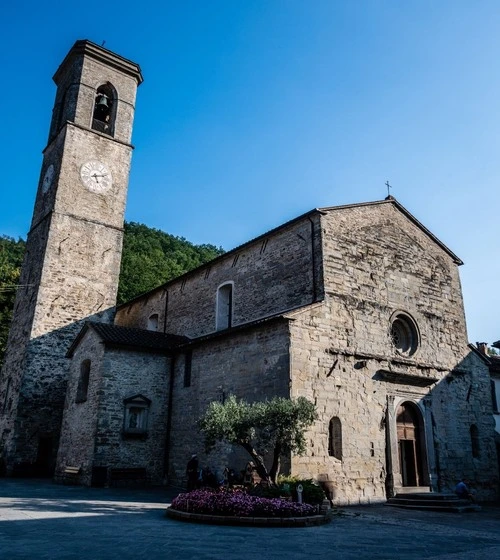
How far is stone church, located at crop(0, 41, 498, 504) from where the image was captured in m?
15.2

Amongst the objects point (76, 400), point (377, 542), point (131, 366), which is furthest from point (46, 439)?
point (377, 542)

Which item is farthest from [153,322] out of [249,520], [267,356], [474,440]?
[249,520]

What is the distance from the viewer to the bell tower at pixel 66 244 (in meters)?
22.0

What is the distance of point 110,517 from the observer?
33.3 ft

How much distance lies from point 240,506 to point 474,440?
13.0 meters

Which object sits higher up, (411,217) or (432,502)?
(411,217)

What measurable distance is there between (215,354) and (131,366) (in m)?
3.68

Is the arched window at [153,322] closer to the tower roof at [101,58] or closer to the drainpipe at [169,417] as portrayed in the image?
the drainpipe at [169,417]

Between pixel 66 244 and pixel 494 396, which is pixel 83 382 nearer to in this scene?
pixel 66 244

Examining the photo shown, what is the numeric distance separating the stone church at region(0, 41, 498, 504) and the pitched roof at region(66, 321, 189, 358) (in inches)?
3.8

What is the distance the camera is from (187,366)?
743 inches

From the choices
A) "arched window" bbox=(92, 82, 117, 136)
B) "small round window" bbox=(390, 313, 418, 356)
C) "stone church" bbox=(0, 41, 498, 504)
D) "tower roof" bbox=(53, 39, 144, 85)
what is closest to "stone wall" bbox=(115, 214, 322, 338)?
"stone church" bbox=(0, 41, 498, 504)

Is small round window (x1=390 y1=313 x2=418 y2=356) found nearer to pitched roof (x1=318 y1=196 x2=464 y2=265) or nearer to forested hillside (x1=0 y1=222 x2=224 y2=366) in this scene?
pitched roof (x1=318 y1=196 x2=464 y2=265)

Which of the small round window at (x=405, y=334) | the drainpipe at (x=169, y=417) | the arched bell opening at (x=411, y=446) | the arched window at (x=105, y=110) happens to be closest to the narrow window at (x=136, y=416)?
the drainpipe at (x=169, y=417)
